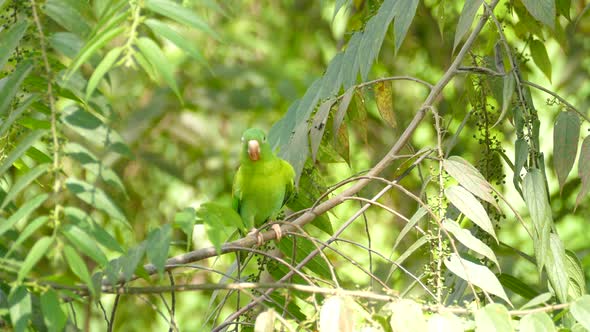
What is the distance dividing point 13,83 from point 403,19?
0.96 meters

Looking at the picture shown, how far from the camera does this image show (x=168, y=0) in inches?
53.9

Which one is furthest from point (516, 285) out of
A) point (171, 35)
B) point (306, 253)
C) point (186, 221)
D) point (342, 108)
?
point (171, 35)

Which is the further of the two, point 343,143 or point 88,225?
point 343,143

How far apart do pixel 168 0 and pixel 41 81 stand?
0.39 meters

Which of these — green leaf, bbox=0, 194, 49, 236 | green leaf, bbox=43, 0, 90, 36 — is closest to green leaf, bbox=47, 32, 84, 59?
green leaf, bbox=43, 0, 90, 36

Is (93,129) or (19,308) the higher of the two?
(93,129)

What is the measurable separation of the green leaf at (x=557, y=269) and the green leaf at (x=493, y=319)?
0.38m

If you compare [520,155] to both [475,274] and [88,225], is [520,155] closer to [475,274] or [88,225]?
[475,274]

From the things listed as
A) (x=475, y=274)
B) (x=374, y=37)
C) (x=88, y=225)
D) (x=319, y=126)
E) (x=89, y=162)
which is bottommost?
(x=475, y=274)

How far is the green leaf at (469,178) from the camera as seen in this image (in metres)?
1.67

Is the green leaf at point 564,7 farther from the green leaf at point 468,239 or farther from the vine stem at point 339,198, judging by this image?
the green leaf at point 468,239

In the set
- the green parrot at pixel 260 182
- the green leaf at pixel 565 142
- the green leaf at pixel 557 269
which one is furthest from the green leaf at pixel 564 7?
the green parrot at pixel 260 182

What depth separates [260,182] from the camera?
8.96 feet

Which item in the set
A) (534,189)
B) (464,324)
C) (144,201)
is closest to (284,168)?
(534,189)
